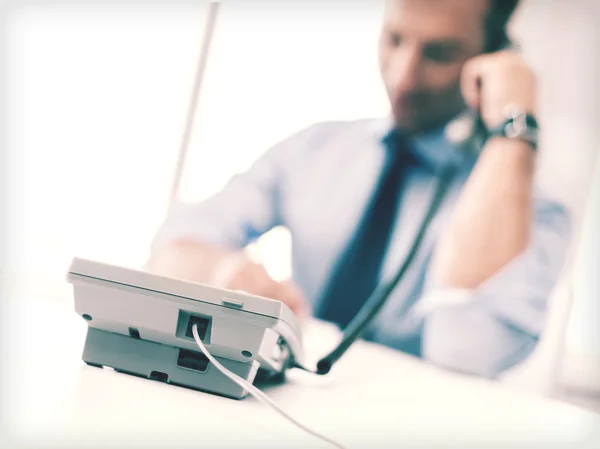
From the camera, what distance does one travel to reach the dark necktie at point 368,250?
1.13 meters

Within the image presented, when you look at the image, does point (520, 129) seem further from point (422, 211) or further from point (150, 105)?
point (150, 105)

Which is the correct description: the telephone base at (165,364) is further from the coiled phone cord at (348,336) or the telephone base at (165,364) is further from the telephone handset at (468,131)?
the telephone handset at (468,131)

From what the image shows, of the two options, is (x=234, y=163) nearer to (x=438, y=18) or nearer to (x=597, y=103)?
(x=438, y=18)

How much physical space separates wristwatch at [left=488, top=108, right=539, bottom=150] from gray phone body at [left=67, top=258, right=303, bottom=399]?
2.51 feet

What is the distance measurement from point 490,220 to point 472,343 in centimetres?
23

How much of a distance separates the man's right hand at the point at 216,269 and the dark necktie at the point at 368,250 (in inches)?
2.9

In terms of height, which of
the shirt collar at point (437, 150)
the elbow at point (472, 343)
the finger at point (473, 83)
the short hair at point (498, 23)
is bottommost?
the elbow at point (472, 343)

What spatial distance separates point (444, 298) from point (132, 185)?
766 millimetres

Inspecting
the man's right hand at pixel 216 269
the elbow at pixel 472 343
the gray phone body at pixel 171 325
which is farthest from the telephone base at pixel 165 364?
the elbow at pixel 472 343

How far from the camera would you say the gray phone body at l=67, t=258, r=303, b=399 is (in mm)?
417

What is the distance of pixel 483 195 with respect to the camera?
1.06 m

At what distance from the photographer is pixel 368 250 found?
3.77 ft

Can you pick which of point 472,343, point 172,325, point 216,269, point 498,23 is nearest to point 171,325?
point 172,325

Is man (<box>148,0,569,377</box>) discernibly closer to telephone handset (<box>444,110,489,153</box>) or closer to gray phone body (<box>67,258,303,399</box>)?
telephone handset (<box>444,110,489,153</box>)
